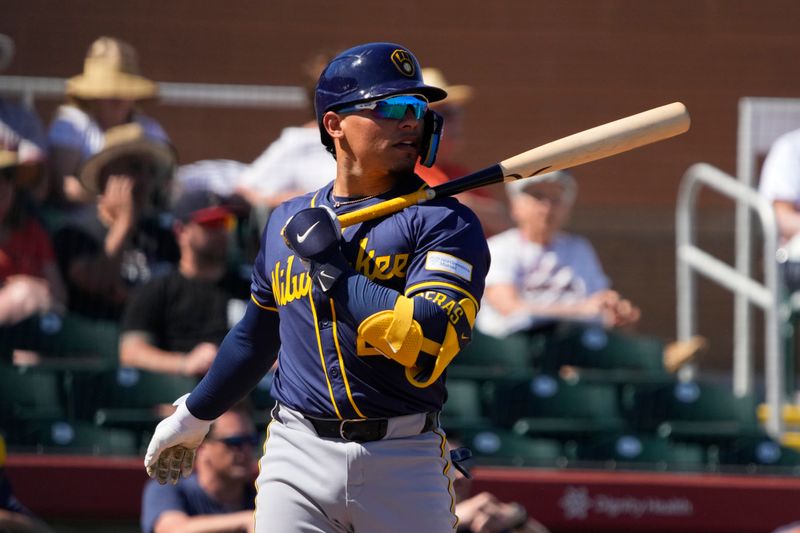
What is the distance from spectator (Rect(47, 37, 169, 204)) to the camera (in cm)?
638

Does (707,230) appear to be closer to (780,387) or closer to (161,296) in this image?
(780,387)

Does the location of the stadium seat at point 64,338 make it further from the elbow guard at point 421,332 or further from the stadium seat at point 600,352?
the elbow guard at point 421,332

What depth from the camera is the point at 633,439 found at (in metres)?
5.80

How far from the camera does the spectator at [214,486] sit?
4.50m

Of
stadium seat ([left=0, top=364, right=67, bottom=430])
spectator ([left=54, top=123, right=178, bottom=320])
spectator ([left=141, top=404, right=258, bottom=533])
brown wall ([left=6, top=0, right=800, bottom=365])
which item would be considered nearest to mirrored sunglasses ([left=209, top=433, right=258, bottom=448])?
spectator ([left=141, top=404, right=258, bottom=533])

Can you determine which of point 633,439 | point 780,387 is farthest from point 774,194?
point 633,439

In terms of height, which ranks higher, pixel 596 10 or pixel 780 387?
pixel 596 10

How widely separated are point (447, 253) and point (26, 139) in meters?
3.88

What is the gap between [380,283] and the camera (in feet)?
9.36

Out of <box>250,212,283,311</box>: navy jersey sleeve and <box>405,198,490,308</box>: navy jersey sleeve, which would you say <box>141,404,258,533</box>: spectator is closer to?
<box>250,212,283,311</box>: navy jersey sleeve

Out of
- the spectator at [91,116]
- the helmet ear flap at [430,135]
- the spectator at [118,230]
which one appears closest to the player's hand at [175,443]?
the helmet ear flap at [430,135]

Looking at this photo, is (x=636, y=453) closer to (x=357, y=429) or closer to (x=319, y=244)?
(x=357, y=429)

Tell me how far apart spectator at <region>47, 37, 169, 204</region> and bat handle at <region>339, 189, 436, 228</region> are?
11.6 ft

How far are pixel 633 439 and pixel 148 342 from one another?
2.02 metres
